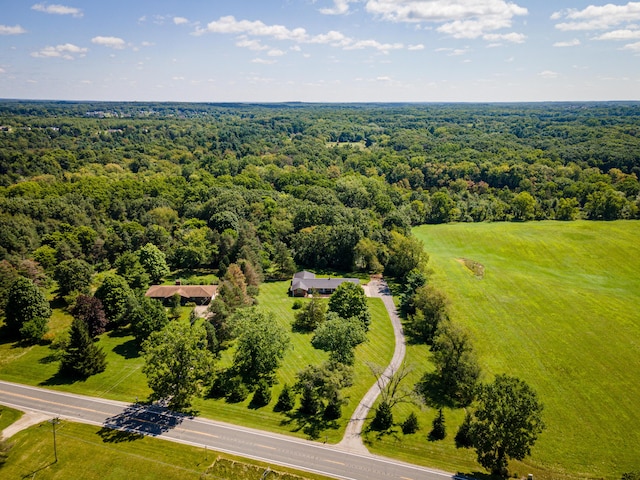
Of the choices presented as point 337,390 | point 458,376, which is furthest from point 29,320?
point 458,376

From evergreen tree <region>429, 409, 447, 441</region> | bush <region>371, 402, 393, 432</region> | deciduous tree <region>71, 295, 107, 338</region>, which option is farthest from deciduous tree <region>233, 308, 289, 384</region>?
deciduous tree <region>71, 295, 107, 338</region>

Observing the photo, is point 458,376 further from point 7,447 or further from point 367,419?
point 7,447

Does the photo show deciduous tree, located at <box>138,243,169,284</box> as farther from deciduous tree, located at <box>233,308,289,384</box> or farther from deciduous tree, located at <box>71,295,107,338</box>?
deciduous tree, located at <box>233,308,289,384</box>

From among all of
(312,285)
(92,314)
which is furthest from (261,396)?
(312,285)

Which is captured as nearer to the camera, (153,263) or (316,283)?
(153,263)

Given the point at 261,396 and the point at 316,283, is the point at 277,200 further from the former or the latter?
the point at 261,396

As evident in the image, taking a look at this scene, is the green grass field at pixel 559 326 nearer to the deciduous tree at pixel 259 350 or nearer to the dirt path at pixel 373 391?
A: the dirt path at pixel 373 391

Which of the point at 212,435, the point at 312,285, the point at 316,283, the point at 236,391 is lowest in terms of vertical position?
the point at 212,435

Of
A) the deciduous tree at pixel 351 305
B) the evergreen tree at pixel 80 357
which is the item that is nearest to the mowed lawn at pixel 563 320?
the deciduous tree at pixel 351 305
